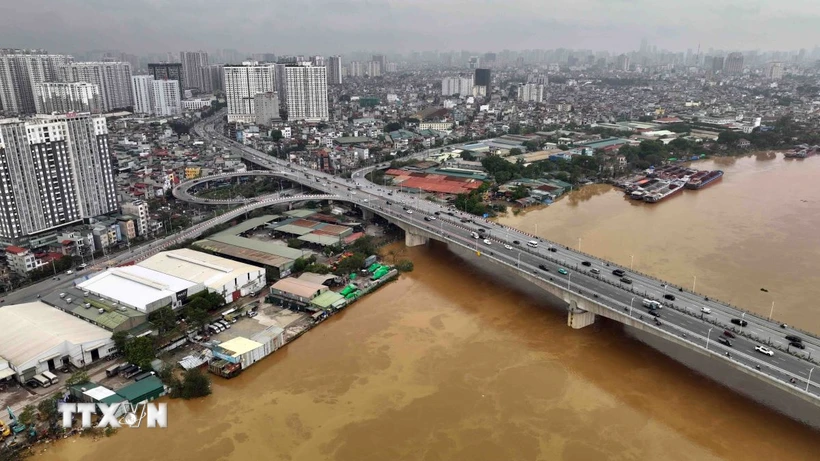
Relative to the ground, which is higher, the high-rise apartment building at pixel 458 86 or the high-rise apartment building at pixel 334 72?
the high-rise apartment building at pixel 334 72

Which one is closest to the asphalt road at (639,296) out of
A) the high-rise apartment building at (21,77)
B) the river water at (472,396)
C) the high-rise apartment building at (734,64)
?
the river water at (472,396)

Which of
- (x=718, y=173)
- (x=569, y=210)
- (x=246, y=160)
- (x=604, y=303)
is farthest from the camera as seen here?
(x=246, y=160)

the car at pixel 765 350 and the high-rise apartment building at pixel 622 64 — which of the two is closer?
the car at pixel 765 350

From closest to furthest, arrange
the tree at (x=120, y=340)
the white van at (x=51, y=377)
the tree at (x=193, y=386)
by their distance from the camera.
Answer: the tree at (x=193, y=386) → the white van at (x=51, y=377) → the tree at (x=120, y=340)

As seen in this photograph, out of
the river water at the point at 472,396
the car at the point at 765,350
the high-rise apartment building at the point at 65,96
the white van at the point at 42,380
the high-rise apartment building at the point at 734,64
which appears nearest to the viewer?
the river water at the point at 472,396

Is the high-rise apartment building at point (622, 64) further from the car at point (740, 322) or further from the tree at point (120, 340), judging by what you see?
the tree at point (120, 340)

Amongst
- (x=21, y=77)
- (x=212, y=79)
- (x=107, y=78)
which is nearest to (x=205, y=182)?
(x=21, y=77)

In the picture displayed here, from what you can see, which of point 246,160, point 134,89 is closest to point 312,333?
point 246,160

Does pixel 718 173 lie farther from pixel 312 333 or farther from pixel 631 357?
pixel 312 333
